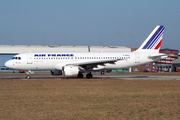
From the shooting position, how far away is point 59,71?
3494 cm

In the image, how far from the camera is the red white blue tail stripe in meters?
37.9

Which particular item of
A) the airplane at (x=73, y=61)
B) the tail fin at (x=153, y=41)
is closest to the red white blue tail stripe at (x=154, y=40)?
the tail fin at (x=153, y=41)

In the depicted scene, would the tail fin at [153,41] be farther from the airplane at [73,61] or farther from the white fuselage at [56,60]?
the white fuselage at [56,60]

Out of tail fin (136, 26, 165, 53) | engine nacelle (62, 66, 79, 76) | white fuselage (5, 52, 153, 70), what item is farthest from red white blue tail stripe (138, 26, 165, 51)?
engine nacelle (62, 66, 79, 76)

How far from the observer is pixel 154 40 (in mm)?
38094

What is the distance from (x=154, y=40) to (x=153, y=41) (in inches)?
9.4

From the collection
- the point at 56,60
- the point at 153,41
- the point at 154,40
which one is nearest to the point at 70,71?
the point at 56,60

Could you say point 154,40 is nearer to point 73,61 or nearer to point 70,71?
point 73,61

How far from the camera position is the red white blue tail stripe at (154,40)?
124 ft

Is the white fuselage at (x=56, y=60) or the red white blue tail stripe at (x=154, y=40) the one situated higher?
the red white blue tail stripe at (x=154, y=40)

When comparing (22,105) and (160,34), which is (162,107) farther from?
(160,34)

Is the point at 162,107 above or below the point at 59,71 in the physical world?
below

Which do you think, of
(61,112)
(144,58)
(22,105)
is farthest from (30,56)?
(61,112)

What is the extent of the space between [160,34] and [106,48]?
41.9 metres
